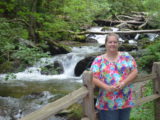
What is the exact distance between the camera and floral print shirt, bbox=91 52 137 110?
263 cm

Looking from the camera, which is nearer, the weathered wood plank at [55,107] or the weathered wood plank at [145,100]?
the weathered wood plank at [55,107]

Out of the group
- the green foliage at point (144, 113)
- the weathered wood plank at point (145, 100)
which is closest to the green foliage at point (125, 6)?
the green foliage at point (144, 113)

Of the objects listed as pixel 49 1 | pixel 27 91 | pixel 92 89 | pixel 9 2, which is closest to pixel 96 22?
pixel 49 1

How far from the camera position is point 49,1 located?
16062mm

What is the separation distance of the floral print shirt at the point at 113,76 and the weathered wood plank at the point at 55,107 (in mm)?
241

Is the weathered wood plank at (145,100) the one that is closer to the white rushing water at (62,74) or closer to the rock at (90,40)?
the white rushing water at (62,74)

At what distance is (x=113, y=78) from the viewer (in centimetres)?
263

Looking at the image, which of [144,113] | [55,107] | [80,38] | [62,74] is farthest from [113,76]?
[80,38]

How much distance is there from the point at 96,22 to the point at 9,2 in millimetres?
13295

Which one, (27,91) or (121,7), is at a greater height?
(121,7)

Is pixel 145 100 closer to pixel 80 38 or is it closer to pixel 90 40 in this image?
pixel 80 38

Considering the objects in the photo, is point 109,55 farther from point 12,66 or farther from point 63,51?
point 63,51

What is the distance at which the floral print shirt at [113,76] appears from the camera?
8.63ft

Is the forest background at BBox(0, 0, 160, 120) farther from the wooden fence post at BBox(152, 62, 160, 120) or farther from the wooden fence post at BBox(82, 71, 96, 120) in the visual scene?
the wooden fence post at BBox(82, 71, 96, 120)
